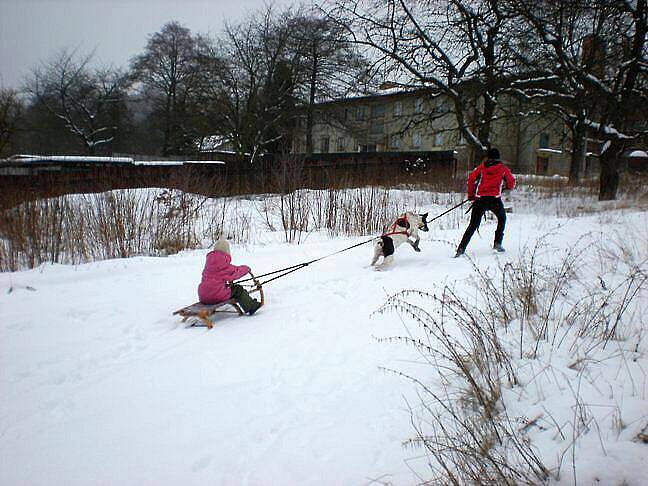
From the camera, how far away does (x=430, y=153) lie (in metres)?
19.4

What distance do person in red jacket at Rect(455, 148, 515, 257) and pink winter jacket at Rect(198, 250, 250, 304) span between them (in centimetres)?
398

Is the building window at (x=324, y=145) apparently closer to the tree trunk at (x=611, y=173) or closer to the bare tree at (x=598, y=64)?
the bare tree at (x=598, y=64)

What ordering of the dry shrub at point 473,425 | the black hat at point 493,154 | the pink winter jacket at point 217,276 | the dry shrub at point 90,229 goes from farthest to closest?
the dry shrub at point 90,229, the black hat at point 493,154, the pink winter jacket at point 217,276, the dry shrub at point 473,425

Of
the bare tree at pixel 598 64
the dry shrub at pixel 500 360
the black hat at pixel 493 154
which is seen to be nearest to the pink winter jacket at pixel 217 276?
the dry shrub at pixel 500 360

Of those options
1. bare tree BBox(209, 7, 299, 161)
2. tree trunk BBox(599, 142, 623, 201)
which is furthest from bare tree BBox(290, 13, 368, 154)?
tree trunk BBox(599, 142, 623, 201)

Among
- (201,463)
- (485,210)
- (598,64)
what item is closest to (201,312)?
(201,463)

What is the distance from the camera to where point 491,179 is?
20.8 feet

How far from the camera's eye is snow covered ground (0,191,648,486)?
217 cm

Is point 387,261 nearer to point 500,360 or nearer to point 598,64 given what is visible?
point 500,360

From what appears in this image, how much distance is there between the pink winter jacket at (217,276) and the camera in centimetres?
445

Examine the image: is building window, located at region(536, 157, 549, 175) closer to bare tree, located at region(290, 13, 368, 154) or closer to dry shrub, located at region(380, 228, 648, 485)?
bare tree, located at region(290, 13, 368, 154)

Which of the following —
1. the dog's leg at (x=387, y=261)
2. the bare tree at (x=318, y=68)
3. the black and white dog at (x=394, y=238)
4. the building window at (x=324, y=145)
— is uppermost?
the bare tree at (x=318, y=68)

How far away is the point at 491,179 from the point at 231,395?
5354 millimetres

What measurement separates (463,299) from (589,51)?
13.9m
